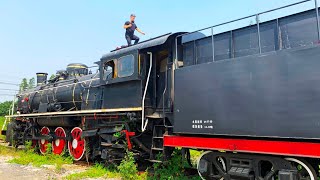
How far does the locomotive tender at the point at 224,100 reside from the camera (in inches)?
184

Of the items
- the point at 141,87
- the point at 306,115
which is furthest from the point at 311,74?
the point at 141,87

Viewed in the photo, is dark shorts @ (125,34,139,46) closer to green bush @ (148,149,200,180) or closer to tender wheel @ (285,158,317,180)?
green bush @ (148,149,200,180)

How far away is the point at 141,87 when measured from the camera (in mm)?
7598

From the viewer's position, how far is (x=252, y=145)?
517 centimetres

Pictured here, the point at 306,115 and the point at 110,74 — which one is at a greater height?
the point at 110,74

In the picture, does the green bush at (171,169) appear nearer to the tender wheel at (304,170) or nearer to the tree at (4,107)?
the tender wheel at (304,170)

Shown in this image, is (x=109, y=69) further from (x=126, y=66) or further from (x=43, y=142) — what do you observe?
(x=43, y=142)

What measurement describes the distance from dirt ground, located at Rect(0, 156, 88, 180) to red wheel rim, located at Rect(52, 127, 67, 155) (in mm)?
1731

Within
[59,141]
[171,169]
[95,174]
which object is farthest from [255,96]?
[59,141]

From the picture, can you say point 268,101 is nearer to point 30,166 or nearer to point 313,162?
point 313,162

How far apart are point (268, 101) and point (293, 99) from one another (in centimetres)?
41

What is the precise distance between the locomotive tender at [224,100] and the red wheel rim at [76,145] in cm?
85

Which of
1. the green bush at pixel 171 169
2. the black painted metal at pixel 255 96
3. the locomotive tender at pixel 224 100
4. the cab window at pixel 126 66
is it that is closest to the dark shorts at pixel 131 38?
the locomotive tender at pixel 224 100

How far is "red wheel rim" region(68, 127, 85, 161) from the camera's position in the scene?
1045 cm
